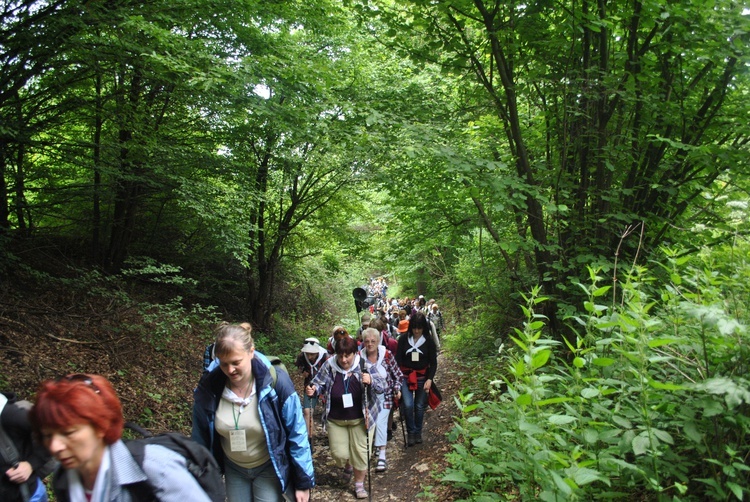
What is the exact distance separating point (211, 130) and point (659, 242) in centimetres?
913

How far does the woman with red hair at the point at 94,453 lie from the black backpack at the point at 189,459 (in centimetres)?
2

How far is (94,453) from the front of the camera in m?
1.86

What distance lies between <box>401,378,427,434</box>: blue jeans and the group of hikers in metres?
0.77

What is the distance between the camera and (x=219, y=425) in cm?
304

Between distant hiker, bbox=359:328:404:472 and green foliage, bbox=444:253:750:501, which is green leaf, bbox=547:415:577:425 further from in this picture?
distant hiker, bbox=359:328:404:472

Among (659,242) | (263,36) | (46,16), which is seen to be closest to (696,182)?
(659,242)

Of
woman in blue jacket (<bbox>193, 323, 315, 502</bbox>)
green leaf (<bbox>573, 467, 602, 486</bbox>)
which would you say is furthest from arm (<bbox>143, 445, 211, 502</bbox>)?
green leaf (<bbox>573, 467, 602, 486</bbox>)

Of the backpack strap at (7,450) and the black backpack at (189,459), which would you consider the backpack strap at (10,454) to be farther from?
the black backpack at (189,459)

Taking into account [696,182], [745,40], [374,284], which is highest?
[745,40]

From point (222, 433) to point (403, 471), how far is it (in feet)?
13.0

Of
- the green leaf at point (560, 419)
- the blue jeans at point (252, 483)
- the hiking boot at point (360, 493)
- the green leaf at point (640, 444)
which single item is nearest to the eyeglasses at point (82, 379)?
the blue jeans at point (252, 483)

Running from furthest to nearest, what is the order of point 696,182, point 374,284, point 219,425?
point 374,284 → point 696,182 → point 219,425

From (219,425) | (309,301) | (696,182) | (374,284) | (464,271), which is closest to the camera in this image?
(219,425)

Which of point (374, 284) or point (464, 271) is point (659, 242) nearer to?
point (464, 271)
